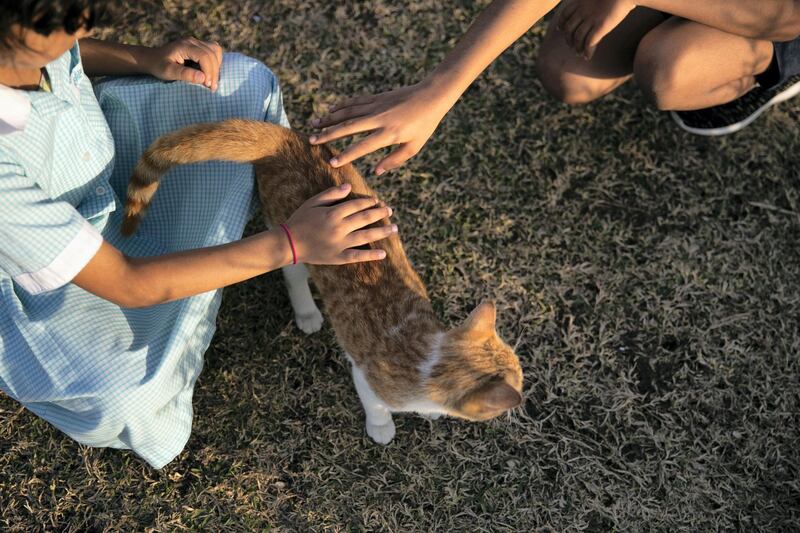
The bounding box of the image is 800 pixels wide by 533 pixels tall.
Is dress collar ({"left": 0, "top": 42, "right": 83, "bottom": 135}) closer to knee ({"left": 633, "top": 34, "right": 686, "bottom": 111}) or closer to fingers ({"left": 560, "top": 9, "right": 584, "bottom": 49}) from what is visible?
fingers ({"left": 560, "top": 9, "right": 584, "bottom": 49})

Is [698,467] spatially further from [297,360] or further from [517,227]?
[297,360]

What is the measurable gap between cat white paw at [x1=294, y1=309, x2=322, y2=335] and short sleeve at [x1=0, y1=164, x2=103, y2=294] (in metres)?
1.11

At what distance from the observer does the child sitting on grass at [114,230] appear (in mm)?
1555

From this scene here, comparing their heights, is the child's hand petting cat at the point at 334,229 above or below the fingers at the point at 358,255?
above

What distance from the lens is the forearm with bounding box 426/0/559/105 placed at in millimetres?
2135

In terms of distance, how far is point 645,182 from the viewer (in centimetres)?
301

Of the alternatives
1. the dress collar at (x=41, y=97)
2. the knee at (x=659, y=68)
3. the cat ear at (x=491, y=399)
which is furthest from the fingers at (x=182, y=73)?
the knee at (x=659, y=68)

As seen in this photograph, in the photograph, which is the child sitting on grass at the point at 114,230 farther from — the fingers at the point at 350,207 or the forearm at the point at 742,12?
the forearm at the point at 742,12

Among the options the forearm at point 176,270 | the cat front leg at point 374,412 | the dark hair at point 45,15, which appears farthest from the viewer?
the cat front leg at point 374,412

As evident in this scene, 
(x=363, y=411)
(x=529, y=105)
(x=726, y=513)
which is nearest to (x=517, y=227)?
(x=529, y=105)

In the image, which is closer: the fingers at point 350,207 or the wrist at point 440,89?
the fingers at point 350,207

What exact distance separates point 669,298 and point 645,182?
0.57 meters

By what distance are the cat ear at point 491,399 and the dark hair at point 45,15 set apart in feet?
4.56

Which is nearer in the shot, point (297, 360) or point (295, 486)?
point (295, 486)
